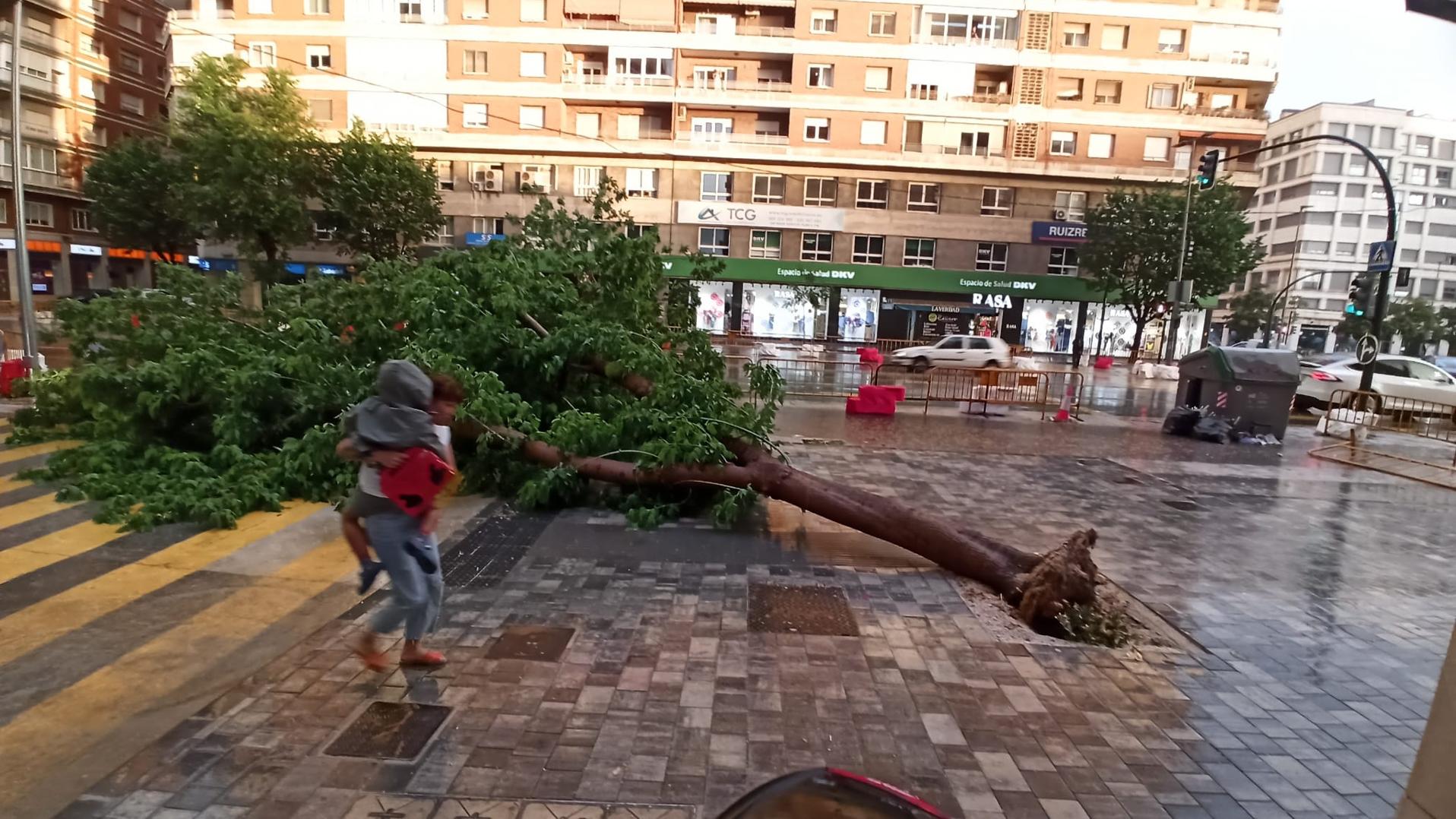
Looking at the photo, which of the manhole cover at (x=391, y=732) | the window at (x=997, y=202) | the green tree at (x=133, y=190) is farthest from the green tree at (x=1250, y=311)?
the green tree at (x=133, y=190)

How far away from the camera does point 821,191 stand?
128 feet

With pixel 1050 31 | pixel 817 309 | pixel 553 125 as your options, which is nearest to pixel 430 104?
pixel 553 125

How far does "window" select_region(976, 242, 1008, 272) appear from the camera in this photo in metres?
39.7

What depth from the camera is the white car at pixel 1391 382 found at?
18.4 meters

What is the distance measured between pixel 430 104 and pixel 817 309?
22.3 metres

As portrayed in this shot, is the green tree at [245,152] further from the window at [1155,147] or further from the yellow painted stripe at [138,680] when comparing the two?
the window at [1155,147]

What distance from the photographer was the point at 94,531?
626 centimetres

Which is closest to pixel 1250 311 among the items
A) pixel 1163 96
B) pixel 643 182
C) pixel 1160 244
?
pixel 1163 96

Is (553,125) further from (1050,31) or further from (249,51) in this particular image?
(1050,31)

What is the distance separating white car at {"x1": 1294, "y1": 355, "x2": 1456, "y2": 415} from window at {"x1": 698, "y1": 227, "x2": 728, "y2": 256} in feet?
85.9

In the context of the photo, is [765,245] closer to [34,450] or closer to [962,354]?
[962,354]

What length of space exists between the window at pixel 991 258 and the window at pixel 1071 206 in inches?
128

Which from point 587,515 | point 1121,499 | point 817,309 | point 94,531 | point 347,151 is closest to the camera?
point 94,531

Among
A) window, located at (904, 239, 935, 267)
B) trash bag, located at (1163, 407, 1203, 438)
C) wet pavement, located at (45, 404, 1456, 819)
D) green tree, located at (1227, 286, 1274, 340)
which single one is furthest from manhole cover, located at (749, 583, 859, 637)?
green tree, located at (1227, 286, 1274, 340)
